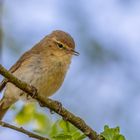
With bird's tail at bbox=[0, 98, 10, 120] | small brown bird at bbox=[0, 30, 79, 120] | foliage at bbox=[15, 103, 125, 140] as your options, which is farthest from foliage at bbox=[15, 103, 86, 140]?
bird's tail at bbox=[0, 98, 10, 120]

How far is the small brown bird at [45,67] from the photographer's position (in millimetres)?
5082

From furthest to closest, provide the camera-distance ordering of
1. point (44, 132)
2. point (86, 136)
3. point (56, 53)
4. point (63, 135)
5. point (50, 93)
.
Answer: point (56, 53)
point (50, 93)
point (44, 132)
point (86, 136)
point (63, 135)

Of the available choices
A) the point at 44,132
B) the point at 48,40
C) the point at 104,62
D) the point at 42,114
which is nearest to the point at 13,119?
the point at 42,114

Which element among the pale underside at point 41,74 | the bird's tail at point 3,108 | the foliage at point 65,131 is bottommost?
the foliage at point 65,131

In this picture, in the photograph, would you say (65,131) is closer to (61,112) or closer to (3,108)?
(61,112)

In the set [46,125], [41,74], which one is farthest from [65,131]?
[41,74]

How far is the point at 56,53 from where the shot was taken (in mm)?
5520

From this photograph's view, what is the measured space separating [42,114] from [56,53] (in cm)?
186

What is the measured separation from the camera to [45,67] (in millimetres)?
5184

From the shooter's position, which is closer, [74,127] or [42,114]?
[74,127]

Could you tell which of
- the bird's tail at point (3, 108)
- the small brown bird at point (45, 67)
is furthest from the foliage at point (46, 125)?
the bird's tail at point (3, 108)

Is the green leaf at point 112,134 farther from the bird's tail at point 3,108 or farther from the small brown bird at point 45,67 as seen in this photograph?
the bird's tail at point 3,108

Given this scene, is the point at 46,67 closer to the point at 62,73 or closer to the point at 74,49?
the point at 62,73

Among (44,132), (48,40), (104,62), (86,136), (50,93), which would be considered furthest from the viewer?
(104,62)
